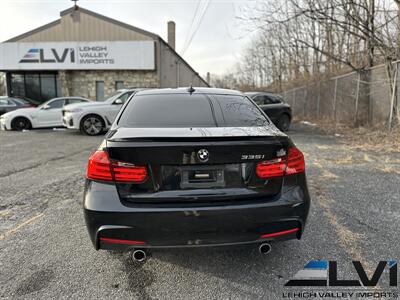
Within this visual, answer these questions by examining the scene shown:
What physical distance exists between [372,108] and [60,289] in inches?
471

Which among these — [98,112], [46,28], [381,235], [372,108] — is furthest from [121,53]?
[381,235]

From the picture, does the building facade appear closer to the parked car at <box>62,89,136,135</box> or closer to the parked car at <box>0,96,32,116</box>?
the parked car at <box>0,96,32,116</box>

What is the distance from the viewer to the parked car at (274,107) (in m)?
11.2

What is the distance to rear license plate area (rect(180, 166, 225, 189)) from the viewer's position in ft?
6.72

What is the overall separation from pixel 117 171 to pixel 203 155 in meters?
0.62

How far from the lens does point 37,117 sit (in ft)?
38.9

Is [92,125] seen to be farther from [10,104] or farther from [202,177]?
[202,177]

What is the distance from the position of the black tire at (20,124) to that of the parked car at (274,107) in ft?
30.2

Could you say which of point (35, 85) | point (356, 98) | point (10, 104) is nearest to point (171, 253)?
point (356, 98)

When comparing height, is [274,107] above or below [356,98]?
below

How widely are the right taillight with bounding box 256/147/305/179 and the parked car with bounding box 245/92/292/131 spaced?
30.0ft

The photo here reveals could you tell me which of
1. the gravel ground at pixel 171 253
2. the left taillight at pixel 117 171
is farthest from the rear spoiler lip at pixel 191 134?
the gravel ground at pixel 171 253

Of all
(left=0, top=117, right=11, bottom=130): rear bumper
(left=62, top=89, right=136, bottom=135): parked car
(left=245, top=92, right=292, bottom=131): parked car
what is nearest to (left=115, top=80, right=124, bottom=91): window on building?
(left=0, top=117, right=11, bottom=130): rear bumper

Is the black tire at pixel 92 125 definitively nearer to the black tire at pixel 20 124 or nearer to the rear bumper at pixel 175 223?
the black tire at pixel 20 124
